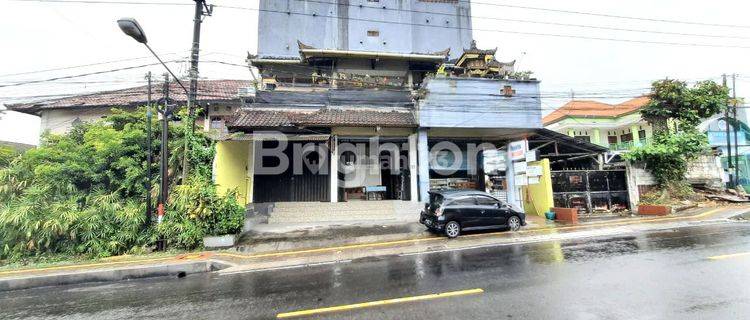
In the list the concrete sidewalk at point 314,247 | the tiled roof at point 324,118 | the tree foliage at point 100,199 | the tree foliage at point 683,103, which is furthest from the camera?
the tree foliage at point 683,103

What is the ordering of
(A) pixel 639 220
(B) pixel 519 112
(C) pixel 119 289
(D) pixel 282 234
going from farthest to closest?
(B) pixel 519 112
(A) pixel 639 220
(D) pixel 282 234
(C) pixel 119 289

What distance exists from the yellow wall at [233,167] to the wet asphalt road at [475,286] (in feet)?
19.7

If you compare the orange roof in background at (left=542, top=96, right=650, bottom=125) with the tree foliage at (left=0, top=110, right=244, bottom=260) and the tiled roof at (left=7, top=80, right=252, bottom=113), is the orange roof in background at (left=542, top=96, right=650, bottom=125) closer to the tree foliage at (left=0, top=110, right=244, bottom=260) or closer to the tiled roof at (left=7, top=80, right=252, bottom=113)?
the tiled roof at (left=7, top=80, right=252, bottom=113)

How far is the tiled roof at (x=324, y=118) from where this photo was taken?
43.7ft

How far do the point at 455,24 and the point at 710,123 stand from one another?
61.2ft

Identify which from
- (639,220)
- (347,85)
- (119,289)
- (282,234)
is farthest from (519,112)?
(119,289)

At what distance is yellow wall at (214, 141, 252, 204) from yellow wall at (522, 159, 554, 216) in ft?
43.3

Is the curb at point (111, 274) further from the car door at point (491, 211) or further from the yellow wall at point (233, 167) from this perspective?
the car door at point (491, 211)

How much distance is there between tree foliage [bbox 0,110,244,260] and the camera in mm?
8812

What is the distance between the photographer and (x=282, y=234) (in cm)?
1076

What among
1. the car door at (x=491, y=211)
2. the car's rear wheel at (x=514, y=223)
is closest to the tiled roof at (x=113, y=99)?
the car door at (x=491, y=211)

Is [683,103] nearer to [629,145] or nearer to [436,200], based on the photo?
[629,145]

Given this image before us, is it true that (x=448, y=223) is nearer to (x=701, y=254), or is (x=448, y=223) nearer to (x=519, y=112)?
(x=701, y=254)

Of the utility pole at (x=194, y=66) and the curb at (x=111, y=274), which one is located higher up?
the utility pole at (x=194, y=66)
